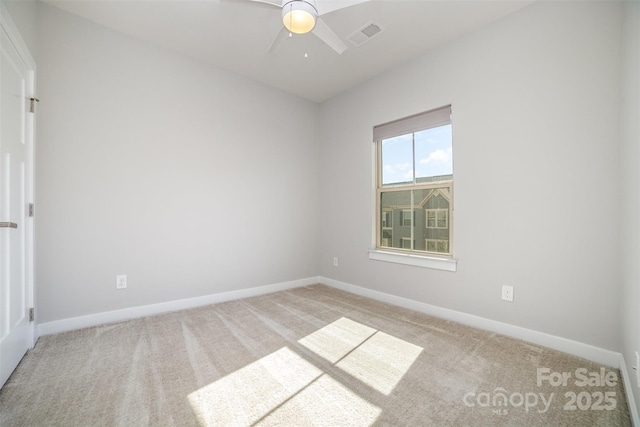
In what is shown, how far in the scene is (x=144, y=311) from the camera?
2664mm

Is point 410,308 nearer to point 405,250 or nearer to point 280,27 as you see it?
point 405,250

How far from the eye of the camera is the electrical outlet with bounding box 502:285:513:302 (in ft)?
7.45

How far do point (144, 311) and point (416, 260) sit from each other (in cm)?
280

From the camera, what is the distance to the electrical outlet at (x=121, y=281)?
255cm

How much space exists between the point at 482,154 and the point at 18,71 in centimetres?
358

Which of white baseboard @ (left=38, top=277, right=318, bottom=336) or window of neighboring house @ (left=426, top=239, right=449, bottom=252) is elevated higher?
window of neighboring house @ (left=426, top=239, right=449, bottom=252)

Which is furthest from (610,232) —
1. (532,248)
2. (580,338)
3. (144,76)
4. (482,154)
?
(144,76)

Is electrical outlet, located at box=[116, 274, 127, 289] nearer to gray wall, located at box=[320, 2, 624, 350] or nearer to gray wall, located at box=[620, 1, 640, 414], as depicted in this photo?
gray wall, located at box=[320, 2, 624, 350]

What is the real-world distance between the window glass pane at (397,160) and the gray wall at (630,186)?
1.63 m

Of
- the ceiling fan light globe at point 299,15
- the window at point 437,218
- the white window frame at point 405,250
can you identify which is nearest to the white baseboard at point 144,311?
the white window frame at point 405,250

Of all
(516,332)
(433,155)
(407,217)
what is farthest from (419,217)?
(516,332)

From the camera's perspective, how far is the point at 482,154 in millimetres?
2449

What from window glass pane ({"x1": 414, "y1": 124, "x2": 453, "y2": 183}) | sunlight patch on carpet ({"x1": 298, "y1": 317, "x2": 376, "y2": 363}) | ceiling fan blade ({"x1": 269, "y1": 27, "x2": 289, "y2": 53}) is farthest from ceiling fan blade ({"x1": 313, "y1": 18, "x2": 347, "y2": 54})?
sunlight patch on carpet ({"x1": 298, "y1": 317, "x2": 376, "y2": 363})

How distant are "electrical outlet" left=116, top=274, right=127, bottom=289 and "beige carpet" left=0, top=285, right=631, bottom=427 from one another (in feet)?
1.15
